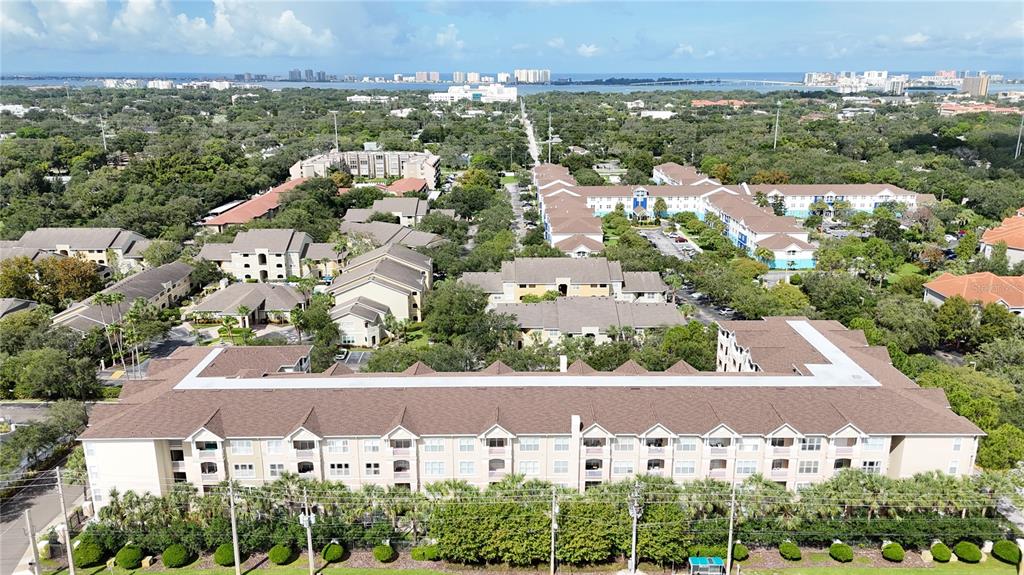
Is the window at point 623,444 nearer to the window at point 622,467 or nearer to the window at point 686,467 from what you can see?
the window at point 622,467

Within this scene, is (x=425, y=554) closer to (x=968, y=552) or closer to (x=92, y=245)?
(x=968, y=552)

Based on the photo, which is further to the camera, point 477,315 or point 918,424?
point 477,315

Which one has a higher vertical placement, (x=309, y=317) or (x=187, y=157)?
(x=187, y=157)

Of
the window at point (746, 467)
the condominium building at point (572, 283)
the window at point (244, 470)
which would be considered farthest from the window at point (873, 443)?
the condominium building at point (572, 283)

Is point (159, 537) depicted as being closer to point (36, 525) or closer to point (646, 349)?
point (36, 525)

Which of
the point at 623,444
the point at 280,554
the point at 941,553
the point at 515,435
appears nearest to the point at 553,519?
the point at 515,435

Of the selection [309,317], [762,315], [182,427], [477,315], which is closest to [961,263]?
[762,315]
